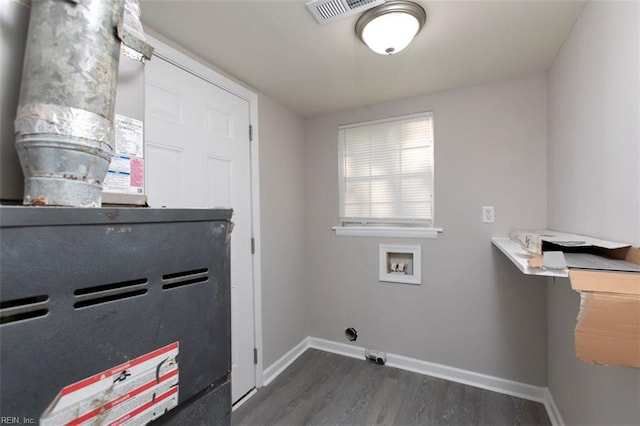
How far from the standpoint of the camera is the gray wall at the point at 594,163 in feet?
3.18

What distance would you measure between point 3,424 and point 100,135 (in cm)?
50

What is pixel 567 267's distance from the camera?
906 millimetres

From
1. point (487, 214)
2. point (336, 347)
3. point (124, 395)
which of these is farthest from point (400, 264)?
point (124, 395)

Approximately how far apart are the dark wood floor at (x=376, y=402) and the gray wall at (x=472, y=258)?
207 mm

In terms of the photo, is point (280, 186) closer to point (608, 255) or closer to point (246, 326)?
point (246, 326)

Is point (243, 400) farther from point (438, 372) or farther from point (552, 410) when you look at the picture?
A: point (552, 410)

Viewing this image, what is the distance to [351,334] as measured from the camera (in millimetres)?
2631

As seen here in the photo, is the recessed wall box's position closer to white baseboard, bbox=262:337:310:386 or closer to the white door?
white baseboard, bbox=262:337:310:386

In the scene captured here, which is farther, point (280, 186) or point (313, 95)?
point (280, 186)

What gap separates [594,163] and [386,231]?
1.44m

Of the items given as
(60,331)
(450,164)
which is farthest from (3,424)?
A: (450,164)

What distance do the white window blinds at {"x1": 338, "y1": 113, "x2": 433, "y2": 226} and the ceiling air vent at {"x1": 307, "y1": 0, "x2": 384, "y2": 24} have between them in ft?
4.03

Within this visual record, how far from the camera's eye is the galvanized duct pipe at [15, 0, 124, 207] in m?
0.52

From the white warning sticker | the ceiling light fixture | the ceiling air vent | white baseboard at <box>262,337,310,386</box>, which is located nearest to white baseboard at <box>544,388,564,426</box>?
white baseboard at <box>262,337,310,386</box>
